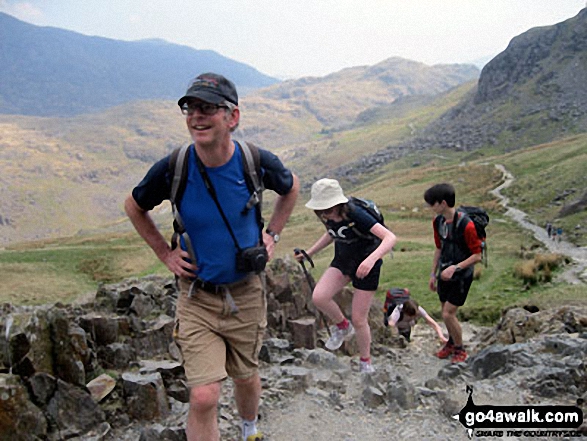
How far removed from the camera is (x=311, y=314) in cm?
1233

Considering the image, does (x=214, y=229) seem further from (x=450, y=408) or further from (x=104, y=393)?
(x=450, y=408)

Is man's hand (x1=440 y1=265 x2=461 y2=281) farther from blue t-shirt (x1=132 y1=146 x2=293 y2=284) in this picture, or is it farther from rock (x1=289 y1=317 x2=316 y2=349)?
blue t-shirt (x1=132 y1=146 x2=293 y2=284)

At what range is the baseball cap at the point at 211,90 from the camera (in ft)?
16.2

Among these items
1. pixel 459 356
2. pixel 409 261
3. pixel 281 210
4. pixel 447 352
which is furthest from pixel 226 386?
pixel 409 261

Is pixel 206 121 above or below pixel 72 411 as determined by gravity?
above

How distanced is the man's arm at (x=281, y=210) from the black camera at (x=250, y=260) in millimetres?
392

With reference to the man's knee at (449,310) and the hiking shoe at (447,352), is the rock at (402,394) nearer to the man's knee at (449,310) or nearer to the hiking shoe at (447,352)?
the man's knee at (449,310)

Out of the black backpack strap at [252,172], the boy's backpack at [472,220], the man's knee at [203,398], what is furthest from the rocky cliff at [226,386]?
the black backpack strap at [252,172]

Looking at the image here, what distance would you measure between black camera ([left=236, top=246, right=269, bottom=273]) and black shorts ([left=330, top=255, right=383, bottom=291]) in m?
3.45

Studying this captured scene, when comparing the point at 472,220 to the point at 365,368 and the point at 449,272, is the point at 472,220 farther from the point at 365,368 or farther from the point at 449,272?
the point at 365,368

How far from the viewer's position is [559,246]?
1067 inches

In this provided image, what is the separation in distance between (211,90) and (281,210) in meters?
1.71

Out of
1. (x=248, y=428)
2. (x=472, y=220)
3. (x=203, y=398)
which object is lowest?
(x=248, y=428)

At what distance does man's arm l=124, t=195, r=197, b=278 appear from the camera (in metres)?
5.26
